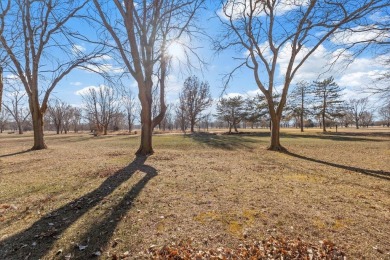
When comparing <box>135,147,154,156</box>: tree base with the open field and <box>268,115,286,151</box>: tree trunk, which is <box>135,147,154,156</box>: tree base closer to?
the open field

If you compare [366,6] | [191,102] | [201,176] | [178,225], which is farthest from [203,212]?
[191,102]

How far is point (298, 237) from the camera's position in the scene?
10.7ft

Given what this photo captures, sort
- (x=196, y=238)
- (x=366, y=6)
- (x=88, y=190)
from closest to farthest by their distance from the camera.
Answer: (x=196, y=238)
(x=88, y=190)
(x=366, y=6)

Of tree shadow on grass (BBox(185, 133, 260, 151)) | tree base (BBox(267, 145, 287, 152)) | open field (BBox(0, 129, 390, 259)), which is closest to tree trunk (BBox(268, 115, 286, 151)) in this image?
tree base (BBox(267, 145, 287, 152))

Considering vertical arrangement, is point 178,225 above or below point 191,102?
below

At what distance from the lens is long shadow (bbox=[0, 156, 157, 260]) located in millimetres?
2956

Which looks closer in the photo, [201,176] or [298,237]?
[298,237]

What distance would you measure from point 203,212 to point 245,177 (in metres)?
2.86

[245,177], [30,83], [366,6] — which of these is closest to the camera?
[245,177]

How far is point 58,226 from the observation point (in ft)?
11.8

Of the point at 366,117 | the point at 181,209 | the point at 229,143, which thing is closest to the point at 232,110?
the point at 229,143

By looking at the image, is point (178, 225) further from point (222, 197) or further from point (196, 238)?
point (222, 197)

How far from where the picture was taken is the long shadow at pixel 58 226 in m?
2.96

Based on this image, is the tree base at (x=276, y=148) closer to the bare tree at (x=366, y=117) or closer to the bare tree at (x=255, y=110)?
the bare tree at (x=255, y=110)
